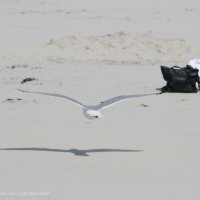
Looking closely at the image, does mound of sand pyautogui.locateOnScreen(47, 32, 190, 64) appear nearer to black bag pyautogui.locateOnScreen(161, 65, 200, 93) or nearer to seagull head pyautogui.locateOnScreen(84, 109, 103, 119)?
black bag pyautogui.locateOnScreen(161, 65, 200, 93)

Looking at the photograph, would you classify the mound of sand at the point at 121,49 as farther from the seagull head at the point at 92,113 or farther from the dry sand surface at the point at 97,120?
the seagull head at the point at 92,113

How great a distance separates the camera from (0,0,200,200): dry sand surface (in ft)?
25.9

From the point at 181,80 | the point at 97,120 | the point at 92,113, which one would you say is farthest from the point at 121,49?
the point at 92,113

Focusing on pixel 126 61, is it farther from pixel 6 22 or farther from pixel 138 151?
pixel 138 151

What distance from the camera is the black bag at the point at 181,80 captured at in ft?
44.9

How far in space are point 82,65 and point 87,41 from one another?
2616 mm

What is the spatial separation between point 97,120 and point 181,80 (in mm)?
2978

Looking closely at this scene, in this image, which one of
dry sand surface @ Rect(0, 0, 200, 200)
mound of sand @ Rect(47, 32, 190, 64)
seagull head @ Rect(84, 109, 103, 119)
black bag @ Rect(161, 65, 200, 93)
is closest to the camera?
dry sand surface @ Rect(0, 0, 200, 200)

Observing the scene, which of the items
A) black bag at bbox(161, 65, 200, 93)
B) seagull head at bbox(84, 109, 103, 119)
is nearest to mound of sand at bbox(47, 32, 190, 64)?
black bag at bbox(161, 65, 200, 93)

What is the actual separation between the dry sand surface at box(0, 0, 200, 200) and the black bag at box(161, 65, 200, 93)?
0.99 feet

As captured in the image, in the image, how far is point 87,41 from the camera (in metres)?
19.6

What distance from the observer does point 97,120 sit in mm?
11148

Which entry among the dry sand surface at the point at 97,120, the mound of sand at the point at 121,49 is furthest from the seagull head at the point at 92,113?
the mound of sand at the point at 121,49

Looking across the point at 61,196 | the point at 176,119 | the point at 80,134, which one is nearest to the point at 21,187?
the point at 61,196
